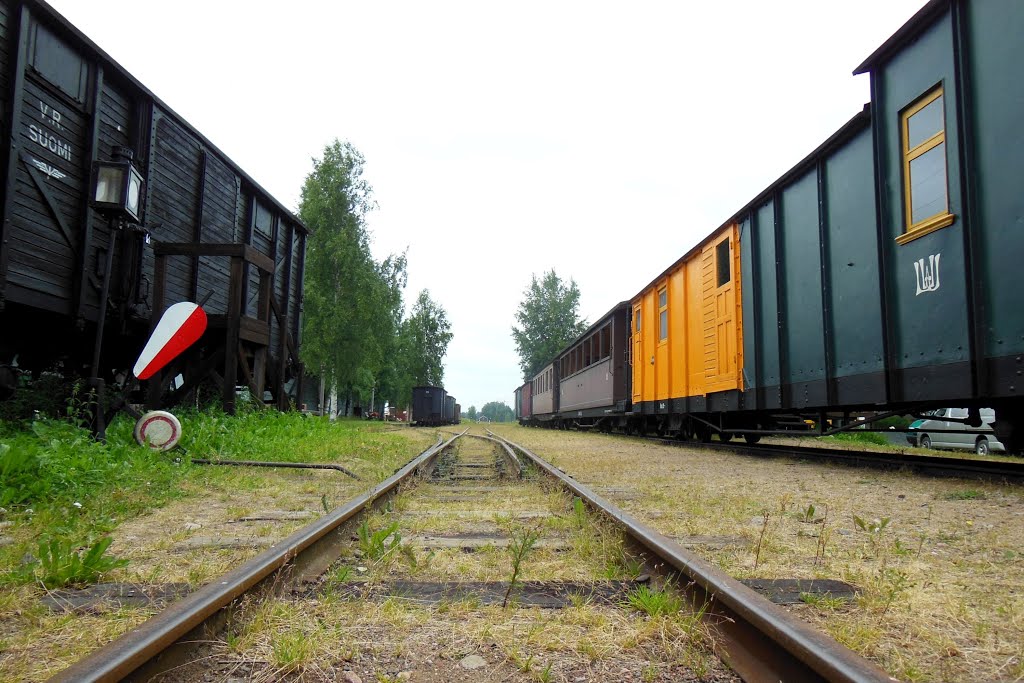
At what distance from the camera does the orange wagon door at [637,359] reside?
1342cm

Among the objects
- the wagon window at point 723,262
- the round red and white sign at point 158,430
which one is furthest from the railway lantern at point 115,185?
the wagon window at point 723,262

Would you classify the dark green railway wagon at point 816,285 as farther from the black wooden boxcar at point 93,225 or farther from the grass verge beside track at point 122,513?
the black wooden boxcar at point 93,225

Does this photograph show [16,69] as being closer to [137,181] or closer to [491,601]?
[137,181]

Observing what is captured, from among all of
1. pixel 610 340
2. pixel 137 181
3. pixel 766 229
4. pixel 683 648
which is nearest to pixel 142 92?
pixel 137 181

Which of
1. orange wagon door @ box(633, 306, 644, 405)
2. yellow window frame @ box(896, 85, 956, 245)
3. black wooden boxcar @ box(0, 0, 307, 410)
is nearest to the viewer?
yellow window frame @ box(896, 85, 956, 245)

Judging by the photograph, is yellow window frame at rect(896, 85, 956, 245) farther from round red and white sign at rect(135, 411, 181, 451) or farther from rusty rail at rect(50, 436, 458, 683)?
round red and white sign at rect(135, 411, 181, 451)

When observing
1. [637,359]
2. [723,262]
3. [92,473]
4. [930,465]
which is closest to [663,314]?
[637,359]

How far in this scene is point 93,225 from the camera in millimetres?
7895

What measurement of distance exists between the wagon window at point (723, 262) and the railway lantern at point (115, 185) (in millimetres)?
7471

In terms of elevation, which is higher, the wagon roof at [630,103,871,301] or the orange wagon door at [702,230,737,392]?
the wagon roof at [630,103,871,301]

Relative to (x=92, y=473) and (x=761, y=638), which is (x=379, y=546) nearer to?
(x=761, y=638)

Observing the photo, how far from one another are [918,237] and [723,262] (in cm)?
408

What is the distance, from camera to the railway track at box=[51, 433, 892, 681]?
5.40ft

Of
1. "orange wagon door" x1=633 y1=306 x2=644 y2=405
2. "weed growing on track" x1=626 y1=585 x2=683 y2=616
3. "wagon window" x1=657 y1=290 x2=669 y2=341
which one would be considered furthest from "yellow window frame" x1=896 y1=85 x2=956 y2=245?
"orange wagon door" x1=633 y1=306 x2=644 y2=405
